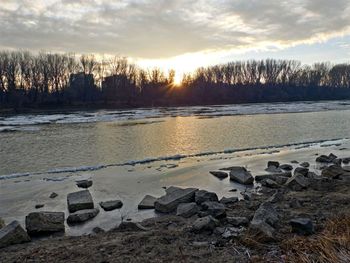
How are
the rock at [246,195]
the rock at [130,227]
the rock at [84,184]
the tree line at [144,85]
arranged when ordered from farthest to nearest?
the tree line at [144,85], the rock at [84,184], the rock at [246,195], the rock at [130,227]

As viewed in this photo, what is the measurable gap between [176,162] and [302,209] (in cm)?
924

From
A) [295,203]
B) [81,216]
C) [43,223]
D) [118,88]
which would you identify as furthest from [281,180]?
[118,88]

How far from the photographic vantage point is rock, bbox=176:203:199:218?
9.62m

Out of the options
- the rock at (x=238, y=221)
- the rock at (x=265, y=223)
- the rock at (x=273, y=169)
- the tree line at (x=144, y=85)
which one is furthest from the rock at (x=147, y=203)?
the tree line at (x=144, y=85)

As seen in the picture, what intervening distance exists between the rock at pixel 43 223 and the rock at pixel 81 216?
484 mm

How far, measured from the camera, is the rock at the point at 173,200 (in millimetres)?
10312

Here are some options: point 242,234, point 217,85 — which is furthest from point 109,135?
point 217,85

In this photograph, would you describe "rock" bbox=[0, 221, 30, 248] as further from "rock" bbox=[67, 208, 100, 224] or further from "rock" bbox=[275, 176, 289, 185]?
"rock" bbox=[275, 176, 289, 185]

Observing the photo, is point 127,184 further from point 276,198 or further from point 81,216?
point 276,198

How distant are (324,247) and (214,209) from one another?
388 cm

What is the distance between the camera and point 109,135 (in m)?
29.7

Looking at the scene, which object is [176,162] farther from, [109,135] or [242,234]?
[109,135]

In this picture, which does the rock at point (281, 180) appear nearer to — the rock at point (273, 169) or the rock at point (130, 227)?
the rock at point (273, 169)

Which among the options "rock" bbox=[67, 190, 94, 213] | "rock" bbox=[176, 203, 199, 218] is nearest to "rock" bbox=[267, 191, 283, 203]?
"rock" bbox=[176, 203, 199, 218]
